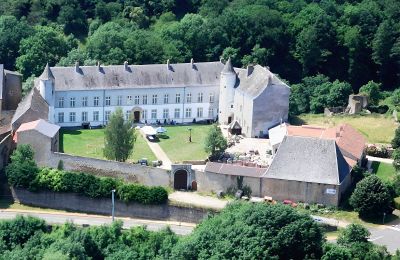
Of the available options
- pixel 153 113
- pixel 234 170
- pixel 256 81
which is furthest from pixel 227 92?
pixel 234 170

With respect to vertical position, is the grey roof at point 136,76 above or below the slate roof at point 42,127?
above

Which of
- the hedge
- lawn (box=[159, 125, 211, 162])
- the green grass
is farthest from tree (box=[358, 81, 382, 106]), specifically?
the hedge

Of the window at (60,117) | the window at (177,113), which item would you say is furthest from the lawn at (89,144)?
the window at (177,113)

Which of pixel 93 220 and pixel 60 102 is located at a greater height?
pixel 60 102

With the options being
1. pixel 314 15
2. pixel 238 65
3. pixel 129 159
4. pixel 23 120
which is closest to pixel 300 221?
pixel 129 159

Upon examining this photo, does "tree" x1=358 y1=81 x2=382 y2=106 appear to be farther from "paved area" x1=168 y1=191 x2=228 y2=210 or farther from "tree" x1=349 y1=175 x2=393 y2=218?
"paved area" x1=168 y1=191 x2=228 y2=210

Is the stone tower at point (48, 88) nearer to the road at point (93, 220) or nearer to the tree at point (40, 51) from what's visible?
the tree at point (40, 51)

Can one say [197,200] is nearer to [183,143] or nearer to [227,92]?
[183,143]
